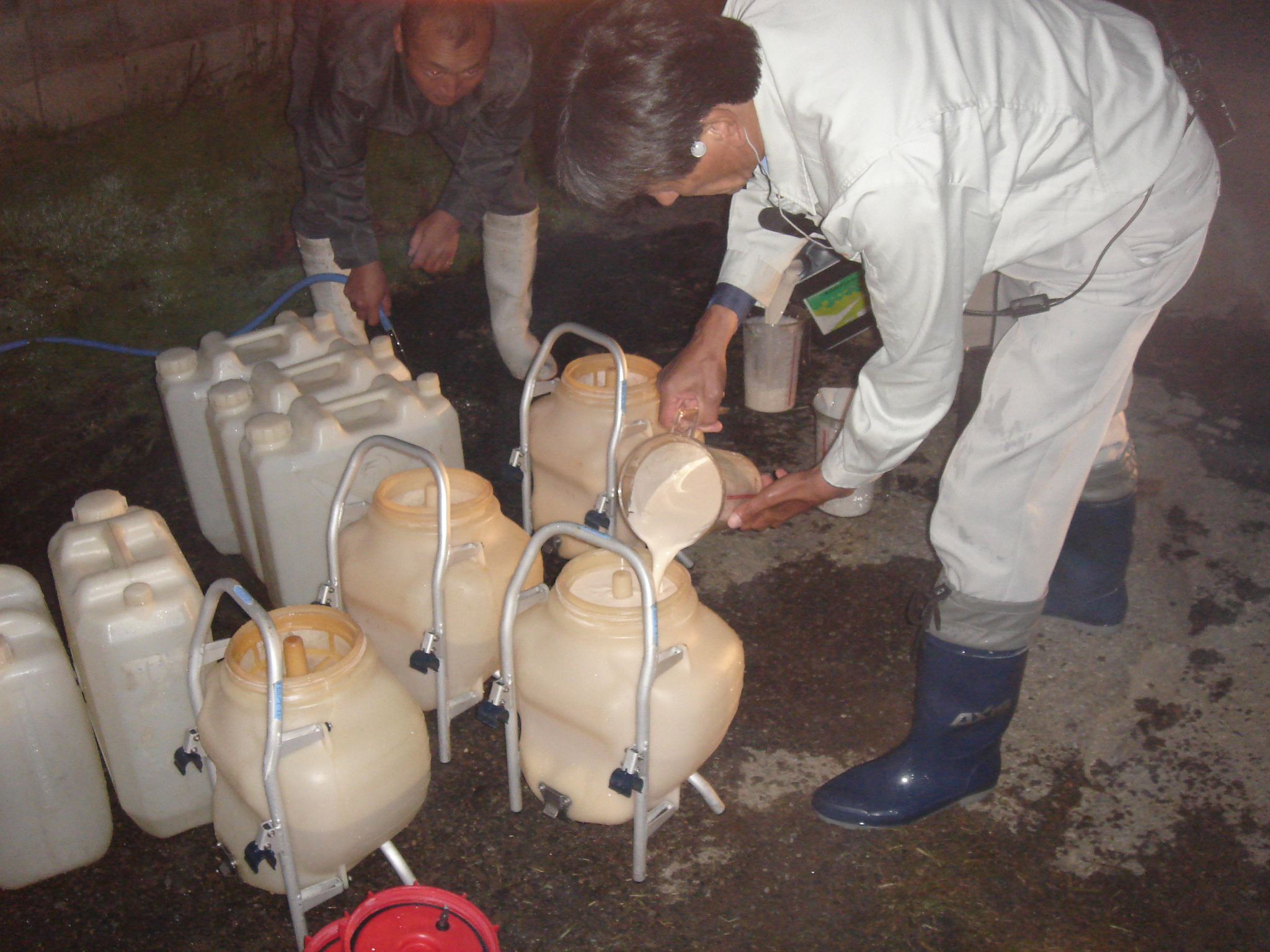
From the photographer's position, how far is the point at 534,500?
3244mm

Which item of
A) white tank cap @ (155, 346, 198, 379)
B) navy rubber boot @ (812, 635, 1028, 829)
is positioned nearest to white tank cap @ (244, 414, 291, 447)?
white tank cap @ (155, 346, 198, 379)

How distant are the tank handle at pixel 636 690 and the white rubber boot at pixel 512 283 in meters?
2.03

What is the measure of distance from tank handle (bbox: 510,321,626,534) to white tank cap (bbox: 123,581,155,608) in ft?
3.54

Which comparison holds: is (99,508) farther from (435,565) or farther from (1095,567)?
(1095,567)

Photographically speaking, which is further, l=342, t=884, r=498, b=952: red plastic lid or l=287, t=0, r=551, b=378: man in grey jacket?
l=287, t=0, r=551, b=378: man in grey jacket

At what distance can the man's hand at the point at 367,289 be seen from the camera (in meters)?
3.66

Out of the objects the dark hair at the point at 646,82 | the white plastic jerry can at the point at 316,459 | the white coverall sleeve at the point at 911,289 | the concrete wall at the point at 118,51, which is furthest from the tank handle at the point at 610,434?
the concrete wall at the point at 118,51

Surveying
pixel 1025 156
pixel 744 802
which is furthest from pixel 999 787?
pixel 1025 156

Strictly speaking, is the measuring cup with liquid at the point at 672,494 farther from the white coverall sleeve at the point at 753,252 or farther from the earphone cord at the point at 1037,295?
the earphone cord at the point at 1037,295

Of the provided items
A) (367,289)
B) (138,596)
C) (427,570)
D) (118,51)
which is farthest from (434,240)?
(118,51)

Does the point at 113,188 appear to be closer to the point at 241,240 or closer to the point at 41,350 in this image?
the point at 241,240

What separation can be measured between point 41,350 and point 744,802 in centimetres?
400

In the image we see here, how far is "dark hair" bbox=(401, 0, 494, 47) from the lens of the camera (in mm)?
3232

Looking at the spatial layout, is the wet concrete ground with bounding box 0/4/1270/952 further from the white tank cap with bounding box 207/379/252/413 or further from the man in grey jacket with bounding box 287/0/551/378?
the man in grey jacket with bounding box 287/0/551/378
